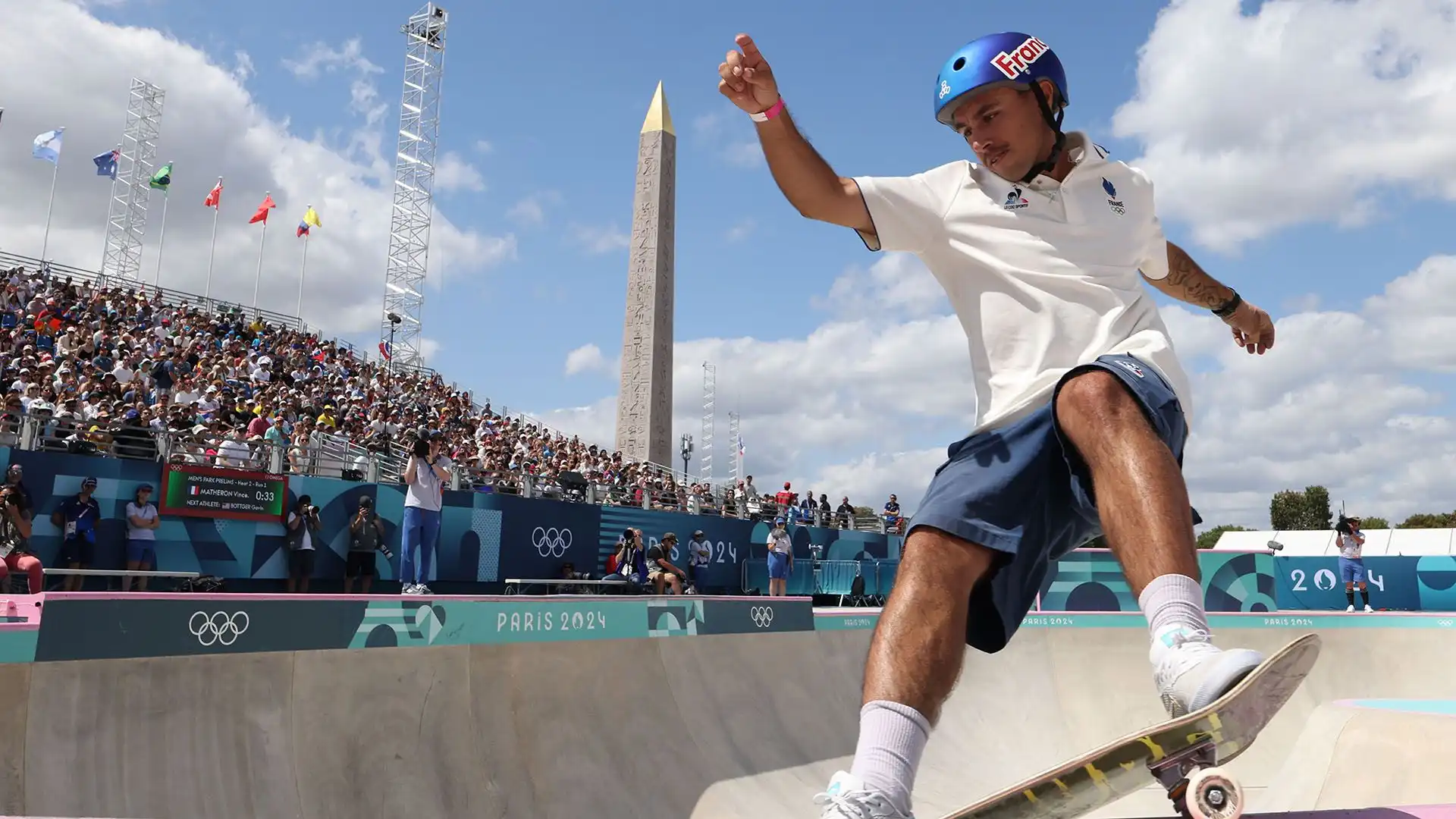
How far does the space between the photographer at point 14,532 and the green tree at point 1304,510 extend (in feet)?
247

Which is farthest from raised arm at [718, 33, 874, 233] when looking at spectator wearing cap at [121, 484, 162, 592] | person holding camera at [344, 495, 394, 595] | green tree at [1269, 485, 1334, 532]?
green tree at [1269, 485, 1334, 532]

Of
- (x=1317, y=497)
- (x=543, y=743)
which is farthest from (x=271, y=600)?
(x=1317, y=497)

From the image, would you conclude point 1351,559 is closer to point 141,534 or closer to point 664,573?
point 664,573

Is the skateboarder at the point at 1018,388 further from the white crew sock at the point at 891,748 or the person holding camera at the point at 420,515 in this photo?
the person holding camera at the point at 420,515

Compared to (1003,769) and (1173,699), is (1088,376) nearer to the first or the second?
(1173,699)

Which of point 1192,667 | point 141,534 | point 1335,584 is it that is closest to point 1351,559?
point 1335,584

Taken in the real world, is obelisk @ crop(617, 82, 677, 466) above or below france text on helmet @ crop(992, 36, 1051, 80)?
above

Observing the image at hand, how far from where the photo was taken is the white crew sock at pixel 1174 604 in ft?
5.81

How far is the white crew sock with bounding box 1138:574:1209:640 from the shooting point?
177 cm

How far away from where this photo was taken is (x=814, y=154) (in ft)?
7.14

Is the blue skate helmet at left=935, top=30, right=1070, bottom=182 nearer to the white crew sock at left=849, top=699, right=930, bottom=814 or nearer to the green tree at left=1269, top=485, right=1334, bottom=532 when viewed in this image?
the white crew sock at left=849, top=699, right=930, bottom=814

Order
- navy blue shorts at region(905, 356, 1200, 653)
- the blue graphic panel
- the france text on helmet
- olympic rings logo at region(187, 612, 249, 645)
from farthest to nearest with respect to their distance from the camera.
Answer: the blue graphic panel → olympic rings logo at region(187, 612, 249, 645) → the france text on helmet → navy blue shorts at region(905, 356, 1200, 653)

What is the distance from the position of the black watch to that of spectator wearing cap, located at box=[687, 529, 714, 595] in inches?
635

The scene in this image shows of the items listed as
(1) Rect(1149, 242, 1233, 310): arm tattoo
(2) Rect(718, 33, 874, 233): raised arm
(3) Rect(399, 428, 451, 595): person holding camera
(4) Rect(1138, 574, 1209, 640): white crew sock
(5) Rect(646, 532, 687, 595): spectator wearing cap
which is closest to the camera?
(4) Rect(1138, 574, 1209, 640): white crew sock
